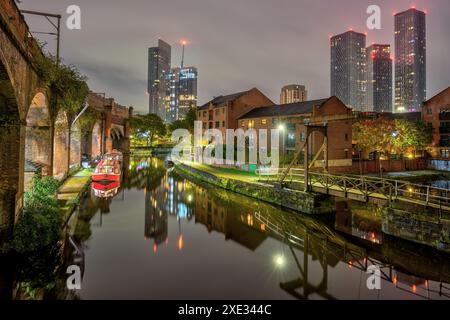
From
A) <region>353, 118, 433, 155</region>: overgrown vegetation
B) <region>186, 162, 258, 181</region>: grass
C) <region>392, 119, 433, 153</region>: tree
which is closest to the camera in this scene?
<region>186, 162, 258, 181</region>: grass

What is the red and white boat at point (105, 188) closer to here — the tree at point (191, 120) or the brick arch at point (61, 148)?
the brick arch at point (61, 148)

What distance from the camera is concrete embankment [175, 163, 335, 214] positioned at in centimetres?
1641

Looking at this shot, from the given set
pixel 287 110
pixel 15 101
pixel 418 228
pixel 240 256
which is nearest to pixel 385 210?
pixel 418 228

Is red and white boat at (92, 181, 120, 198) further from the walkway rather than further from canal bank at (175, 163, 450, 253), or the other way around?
canal bank at (175, 163, 450, 253)

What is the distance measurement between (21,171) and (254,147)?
30082mm

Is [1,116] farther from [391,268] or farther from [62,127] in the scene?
[391,268]

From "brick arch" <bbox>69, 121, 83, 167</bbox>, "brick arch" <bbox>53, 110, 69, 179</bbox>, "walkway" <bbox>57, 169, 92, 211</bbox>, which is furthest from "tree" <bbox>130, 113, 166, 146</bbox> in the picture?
"walkway" <bbox>57, 169, 92, 211</bbox>

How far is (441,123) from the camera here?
3831 cm

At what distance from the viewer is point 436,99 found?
39219 millimetres

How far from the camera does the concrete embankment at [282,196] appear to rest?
16406 millimetres

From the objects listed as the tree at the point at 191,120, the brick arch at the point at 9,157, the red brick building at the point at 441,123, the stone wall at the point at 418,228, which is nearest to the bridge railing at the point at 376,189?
the stone wall at the point at 418,228

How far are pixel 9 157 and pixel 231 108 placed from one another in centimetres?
3667

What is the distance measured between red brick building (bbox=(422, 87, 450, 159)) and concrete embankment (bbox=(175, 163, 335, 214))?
31381mm

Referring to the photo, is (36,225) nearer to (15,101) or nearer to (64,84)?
(15,101)
